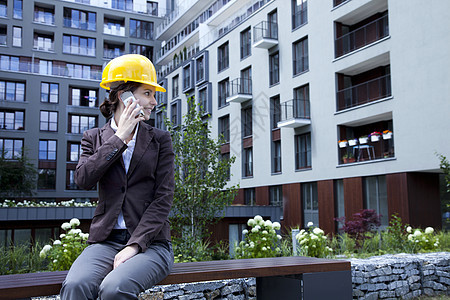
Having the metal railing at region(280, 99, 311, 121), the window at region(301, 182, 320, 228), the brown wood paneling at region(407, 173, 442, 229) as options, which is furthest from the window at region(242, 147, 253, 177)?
the brown wood paneling at region(407, 173, 442, 229)

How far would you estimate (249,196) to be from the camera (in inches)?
1228

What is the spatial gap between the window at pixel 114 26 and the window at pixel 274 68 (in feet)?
78.2

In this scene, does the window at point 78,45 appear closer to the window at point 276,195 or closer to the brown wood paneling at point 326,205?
the window at point 276,195

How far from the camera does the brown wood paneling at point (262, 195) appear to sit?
94.3 feet

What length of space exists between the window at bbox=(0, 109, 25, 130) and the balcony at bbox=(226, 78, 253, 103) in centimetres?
2108

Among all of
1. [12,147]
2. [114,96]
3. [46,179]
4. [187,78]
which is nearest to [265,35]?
[187,78]

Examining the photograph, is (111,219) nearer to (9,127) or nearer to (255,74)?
(255,74)

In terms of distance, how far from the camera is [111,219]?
115 inches

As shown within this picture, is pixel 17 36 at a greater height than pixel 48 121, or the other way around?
pixel 17 36

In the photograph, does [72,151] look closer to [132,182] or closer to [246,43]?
[246,43]

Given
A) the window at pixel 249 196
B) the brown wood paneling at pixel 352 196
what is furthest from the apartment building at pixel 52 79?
the brown wood paneling at pixel 352 196

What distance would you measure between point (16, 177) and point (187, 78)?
1611 cm

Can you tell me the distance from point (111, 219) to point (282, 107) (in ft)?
80.3

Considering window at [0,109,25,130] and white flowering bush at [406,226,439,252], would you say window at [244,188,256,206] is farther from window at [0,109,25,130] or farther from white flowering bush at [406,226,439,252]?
window at [0,109,25,130]
